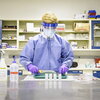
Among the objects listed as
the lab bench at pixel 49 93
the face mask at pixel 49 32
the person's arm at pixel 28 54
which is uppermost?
the face mask at pixel 49 32

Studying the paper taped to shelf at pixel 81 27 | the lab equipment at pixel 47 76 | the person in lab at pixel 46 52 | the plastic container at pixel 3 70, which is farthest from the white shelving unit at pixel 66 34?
the plastic container at pixel 3 70

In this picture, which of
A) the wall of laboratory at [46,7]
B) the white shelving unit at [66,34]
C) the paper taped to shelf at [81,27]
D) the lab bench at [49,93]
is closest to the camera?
the lab bench at [49,93]

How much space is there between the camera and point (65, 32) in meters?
4.93

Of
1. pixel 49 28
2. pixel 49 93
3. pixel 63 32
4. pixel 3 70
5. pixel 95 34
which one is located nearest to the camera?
pixel 49 93

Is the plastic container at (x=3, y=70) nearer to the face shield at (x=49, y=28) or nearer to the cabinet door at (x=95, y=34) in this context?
the face shield at (x=49, y=28)

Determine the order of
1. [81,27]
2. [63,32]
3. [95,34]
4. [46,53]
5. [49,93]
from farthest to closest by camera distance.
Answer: [63,32], [95,34], [81,27], [46,53], [49,93]

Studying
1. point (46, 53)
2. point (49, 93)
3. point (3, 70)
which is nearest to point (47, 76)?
point (3, 70)

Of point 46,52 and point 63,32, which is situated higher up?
point 63,32

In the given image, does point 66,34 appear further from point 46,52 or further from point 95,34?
point 46,52

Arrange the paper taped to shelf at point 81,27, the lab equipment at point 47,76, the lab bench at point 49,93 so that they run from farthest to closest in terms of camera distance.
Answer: the paper taped to shelf at point 81,27
the lab equipment at point 47,76
the lab bench at point 49,93

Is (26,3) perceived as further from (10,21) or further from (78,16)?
(78,16)

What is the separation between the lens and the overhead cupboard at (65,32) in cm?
470

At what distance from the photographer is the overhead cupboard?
4695 mm

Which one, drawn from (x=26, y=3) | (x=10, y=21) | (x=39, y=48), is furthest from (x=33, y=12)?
(x=39, y=48)
